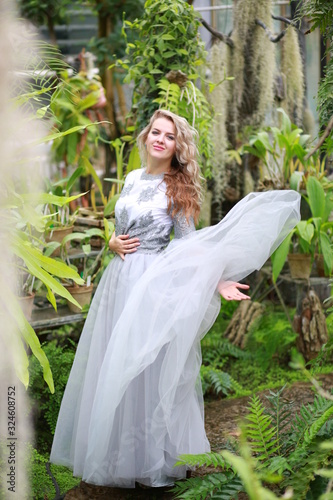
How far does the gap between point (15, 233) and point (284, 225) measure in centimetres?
115

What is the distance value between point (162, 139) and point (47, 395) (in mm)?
1533

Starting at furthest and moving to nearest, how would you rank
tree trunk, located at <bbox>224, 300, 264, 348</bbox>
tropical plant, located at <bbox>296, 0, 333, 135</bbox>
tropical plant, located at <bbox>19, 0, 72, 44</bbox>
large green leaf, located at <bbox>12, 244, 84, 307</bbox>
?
tropical plant, located at <bbox>19, 0, 72, 44</bbox> < tree trunk, located at <bbox>224, 300, 264, 348</bbox> < tropical plant, located at <bbox>296, 0, 333, 135</bbox> < large green leaf, located at <bbox>12, 244, 84, 307</bbox>

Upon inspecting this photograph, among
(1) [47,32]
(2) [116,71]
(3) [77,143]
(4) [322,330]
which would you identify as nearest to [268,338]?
(4) [322,330]

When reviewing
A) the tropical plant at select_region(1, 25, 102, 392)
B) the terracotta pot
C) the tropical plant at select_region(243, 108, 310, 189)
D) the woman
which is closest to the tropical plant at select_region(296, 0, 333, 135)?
the woman

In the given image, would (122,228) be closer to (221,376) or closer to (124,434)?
(124,434)

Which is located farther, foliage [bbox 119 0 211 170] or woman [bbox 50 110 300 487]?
foliage [bbox 119 0 211 170]

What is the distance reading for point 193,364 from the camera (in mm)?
2564

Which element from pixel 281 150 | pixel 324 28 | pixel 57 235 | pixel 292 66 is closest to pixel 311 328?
pixel 281 150

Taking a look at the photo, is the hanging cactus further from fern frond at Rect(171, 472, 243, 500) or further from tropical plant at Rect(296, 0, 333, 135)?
fern frond at Rect(171, 472, 243, 500)

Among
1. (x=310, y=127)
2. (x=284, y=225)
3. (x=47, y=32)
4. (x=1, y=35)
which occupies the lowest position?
(x=284, y=225)

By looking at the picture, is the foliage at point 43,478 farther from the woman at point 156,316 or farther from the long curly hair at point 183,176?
the long curly hair at point 183,176

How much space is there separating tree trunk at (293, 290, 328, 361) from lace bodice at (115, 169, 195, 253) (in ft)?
5.34

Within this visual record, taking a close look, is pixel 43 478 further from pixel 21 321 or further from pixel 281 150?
pixel 281 150

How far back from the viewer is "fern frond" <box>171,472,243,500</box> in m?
2.15
